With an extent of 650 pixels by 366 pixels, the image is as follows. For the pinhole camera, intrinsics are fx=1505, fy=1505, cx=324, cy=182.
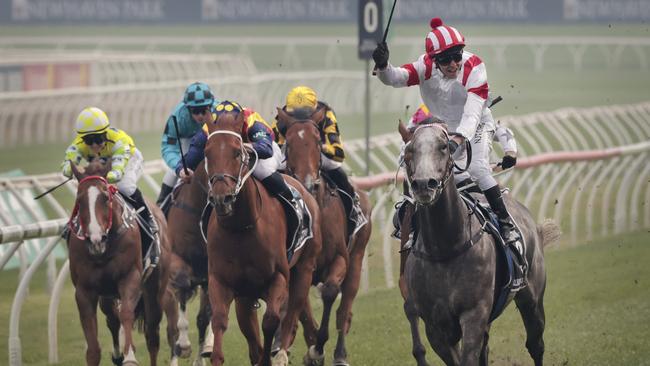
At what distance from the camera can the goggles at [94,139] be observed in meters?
9.26

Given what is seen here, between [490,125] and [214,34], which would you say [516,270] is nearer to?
[490,125]

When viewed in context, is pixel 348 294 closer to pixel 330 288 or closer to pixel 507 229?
pixel 330 288

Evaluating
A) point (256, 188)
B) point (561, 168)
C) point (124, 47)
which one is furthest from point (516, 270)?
point (124, 47)

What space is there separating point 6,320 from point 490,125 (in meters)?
4.77

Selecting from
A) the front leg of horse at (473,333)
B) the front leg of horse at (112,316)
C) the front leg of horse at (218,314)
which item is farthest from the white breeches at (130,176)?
the front leg of horse at (473,333)

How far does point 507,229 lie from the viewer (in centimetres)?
780

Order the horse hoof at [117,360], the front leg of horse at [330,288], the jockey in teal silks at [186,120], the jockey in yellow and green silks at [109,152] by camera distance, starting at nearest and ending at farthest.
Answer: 1. the jockey in yellow and green silks at [109,152]
2. the horse hoof at [117,360]
3. the front leg of horse at [330,288]
4. the jockey in teal silks at [186,120]

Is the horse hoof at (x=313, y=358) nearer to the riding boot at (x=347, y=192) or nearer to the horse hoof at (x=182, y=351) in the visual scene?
the horse hoof at (x=182, y=351)

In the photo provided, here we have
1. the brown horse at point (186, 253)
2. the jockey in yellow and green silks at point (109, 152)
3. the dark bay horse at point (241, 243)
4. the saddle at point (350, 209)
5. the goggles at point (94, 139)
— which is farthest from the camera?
the saddle at point (350, 209)

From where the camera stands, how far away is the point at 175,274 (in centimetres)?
1011

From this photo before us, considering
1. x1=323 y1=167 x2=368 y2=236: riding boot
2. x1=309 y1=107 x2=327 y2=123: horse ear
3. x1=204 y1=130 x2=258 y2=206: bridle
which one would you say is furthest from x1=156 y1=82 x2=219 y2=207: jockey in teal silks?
x1=204 y1=130 x2=258 y2=206: bridle

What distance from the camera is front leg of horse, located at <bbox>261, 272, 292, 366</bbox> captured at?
827cm

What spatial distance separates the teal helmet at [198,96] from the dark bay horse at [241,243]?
1.68m

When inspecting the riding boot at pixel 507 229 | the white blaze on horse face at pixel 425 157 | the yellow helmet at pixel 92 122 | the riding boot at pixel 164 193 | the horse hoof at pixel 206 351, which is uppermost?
the white blaze on horse face at pixel 425 157
